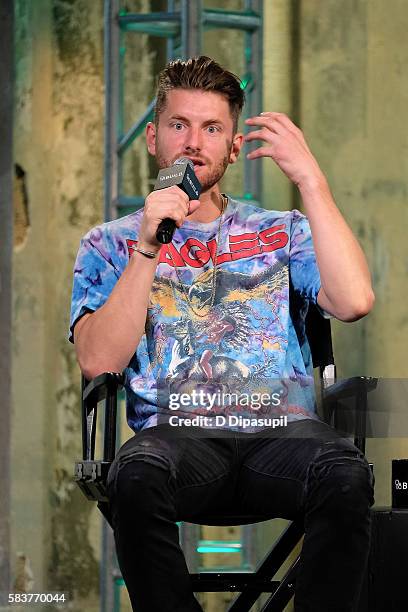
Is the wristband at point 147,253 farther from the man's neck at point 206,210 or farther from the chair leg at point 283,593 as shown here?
the chair leg at point 283,593

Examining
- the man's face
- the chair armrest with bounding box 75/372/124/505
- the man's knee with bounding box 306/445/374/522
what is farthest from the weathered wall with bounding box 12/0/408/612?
the man's knee with bounding box 306/445/374/522

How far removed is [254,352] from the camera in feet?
7.78

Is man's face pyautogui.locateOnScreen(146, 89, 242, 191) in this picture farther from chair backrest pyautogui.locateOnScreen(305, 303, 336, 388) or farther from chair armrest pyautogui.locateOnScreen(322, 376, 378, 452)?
chair armrest pyautogui.locateOnScreen(322, 376, 378, 452)

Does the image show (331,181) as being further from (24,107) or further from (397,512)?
(397,512)

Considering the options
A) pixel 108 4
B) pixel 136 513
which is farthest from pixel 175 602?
pixel 108 4

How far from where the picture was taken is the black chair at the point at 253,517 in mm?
2295

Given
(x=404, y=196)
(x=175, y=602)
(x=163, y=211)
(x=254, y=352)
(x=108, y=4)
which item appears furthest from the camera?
(x=404, y=196)

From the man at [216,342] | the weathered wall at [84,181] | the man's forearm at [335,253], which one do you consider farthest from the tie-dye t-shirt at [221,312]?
the weathered wall at [84,181]

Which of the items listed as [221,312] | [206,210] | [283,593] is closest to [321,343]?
[221,312]

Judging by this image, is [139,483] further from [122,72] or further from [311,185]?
[122,72]

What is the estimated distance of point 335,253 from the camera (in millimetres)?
2305

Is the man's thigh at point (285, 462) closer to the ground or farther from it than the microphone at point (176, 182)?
closer to the ground

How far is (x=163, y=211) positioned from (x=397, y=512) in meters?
0.84

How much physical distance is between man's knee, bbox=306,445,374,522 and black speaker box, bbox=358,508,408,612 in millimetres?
372
